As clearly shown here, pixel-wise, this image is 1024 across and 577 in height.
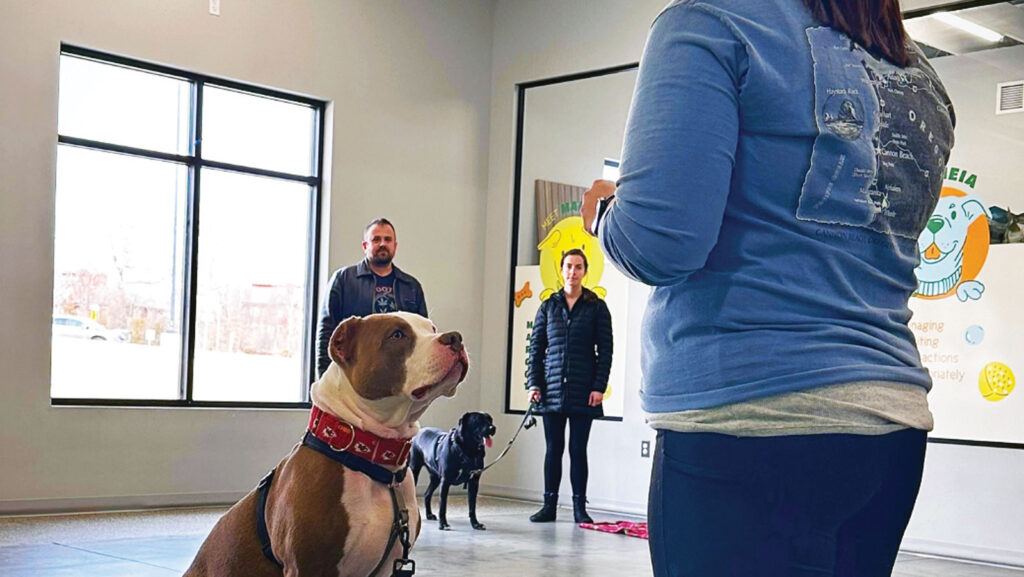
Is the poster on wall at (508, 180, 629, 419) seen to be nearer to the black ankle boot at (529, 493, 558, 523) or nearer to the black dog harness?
the black ankle boot at (529, 493, 558, 523)

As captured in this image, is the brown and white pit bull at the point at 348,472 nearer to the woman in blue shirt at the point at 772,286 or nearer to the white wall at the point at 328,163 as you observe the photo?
the woman in blue shirt at the point at 772,286

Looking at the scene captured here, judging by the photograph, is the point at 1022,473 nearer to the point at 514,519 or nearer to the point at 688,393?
the point at 514,519

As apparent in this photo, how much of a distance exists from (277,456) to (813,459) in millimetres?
7287

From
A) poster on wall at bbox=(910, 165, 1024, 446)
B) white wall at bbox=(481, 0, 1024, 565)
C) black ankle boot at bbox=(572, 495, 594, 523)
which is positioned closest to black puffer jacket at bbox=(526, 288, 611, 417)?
black ankle boot at bbox=(572, 495, 594, 523)

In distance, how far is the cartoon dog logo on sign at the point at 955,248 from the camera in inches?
259

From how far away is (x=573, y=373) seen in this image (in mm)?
7289

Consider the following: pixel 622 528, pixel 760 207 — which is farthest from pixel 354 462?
pixel 622 528

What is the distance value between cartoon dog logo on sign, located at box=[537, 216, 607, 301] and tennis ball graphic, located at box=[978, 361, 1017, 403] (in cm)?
292

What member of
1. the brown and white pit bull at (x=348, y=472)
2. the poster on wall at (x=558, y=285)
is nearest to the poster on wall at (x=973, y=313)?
the poster on wall at (x=558, y=285)

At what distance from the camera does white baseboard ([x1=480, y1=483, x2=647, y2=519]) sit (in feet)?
26.5

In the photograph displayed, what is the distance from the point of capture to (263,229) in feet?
27.2

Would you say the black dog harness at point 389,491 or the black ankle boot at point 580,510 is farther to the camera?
the black ankle boot at point 580,510

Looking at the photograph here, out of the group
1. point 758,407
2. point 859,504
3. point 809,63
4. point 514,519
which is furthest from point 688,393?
point 514,519

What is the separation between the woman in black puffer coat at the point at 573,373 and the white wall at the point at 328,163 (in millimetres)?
1900
